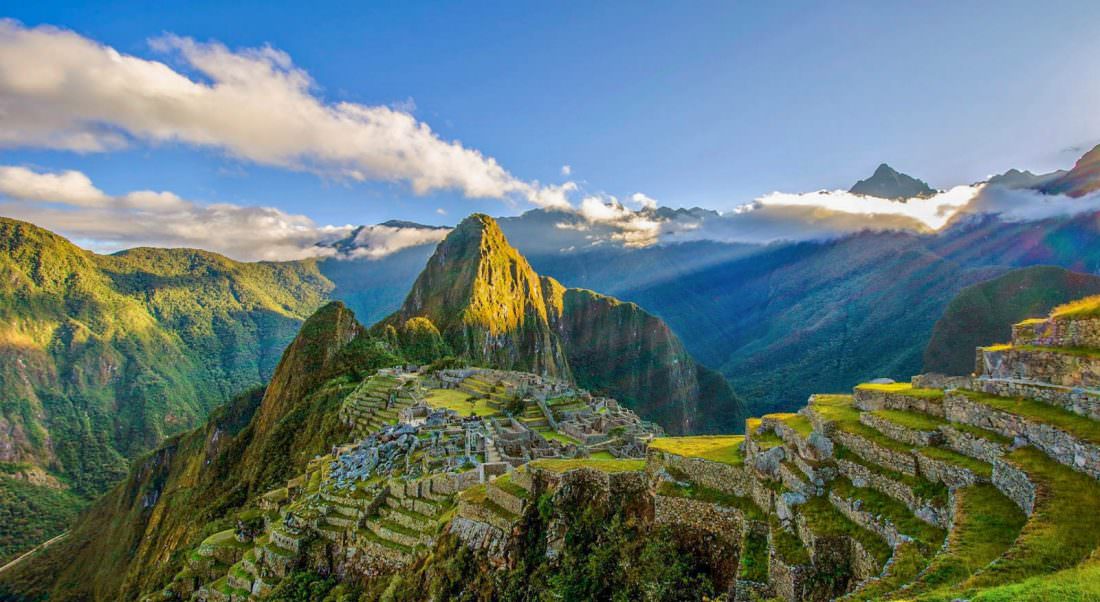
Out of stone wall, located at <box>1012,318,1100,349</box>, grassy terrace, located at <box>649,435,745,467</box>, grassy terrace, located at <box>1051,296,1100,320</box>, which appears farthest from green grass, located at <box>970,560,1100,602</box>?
grassy terrace, located at <box>649,435,745,467</box>

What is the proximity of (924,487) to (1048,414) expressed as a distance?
287cm

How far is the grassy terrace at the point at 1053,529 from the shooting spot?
7.54 m

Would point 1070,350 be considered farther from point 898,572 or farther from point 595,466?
point 595,466

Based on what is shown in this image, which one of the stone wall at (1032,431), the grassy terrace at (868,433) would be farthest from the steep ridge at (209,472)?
the stone wall at (1032,431)

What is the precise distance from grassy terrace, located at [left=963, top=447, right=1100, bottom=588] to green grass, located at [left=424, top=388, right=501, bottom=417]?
43352 millimetres

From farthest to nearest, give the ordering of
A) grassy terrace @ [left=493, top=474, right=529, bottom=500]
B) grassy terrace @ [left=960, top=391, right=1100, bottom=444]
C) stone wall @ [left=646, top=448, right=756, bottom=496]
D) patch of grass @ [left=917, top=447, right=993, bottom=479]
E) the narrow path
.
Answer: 1. the narrow path
2. grassy terrace @ [left=493, top=474, right=529, bottom=500]
3. stone wall @ [left=646, top=448, right=756, bottom=496]
4. patch of grass @ [left=917, top=447, right=993, bottom=479]
5. grassy terrace @ [left=960, top=391, right=1100, bottom=444]

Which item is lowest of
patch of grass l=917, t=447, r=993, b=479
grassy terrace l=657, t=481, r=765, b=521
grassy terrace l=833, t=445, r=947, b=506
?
grassy terrace l=657, t=481, r=765, b=521

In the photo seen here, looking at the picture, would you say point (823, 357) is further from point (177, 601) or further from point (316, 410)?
point (177, 601)

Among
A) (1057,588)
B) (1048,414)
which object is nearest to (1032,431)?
(1048,414)

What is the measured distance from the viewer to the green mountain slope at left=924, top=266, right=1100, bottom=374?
132 metres

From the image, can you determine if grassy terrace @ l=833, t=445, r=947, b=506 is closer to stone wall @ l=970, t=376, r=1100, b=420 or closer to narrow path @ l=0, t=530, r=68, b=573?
stone wall @ l=970, t=376, r=1100, b=420

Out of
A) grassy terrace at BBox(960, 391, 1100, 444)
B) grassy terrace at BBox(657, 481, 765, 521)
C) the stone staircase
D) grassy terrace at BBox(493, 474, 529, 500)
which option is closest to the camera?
the stone staircase

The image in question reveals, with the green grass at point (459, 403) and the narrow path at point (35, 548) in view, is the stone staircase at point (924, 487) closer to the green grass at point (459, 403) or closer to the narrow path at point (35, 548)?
the green grass at point (459, 403)

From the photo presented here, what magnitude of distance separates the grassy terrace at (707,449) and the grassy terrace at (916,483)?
397 centimetres
